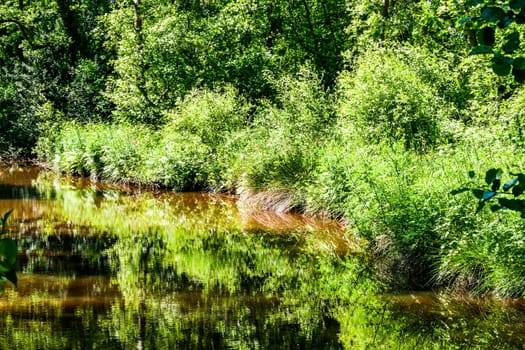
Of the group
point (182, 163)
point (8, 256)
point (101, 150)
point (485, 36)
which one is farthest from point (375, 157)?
point (101, 150)

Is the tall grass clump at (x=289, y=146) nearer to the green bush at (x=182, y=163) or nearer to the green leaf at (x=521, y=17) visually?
the green bush at (x=182, y=163)

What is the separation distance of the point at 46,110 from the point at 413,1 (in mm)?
16870

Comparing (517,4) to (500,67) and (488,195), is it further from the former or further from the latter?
(488,195)

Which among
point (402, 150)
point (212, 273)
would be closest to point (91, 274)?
point (212, 273)

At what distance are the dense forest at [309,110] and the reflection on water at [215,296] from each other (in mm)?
841

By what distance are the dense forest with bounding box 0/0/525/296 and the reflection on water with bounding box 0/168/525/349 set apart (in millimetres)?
841

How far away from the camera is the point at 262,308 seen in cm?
802

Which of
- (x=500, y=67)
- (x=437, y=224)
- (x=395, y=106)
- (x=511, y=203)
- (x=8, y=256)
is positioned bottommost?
(x=437, y=224)

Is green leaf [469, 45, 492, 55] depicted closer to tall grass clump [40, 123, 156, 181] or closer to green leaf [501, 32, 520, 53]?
green leaf [501, 32, 520, 53]

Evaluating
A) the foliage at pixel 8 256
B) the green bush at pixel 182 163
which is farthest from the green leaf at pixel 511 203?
the green bush at pixel 182 163

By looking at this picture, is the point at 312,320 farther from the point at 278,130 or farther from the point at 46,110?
the point at 46,110

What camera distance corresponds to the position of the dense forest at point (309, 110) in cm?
899

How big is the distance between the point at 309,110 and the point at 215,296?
10.3 m

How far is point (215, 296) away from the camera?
8625 mm
